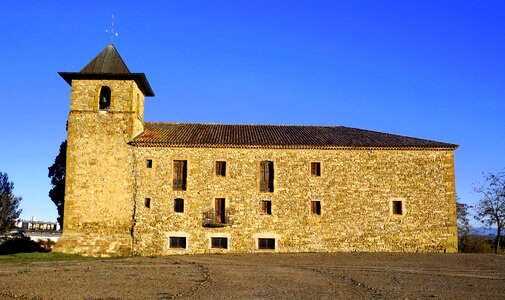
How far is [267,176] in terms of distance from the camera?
27.5 meters

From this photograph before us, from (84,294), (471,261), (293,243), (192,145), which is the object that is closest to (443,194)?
(471,261)

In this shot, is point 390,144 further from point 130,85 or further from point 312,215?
point 130,85

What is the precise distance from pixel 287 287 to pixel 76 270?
8507mm

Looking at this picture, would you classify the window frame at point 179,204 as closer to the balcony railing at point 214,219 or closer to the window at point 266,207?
the balcony railing at point 214,219


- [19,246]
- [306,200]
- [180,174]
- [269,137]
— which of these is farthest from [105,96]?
[306,200]

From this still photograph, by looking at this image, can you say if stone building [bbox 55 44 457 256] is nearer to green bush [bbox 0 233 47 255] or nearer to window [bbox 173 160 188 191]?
window [bbox 173 160 188 191]

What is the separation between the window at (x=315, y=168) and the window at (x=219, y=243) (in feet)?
20.1

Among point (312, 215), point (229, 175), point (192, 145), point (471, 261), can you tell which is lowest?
point (471, 261)

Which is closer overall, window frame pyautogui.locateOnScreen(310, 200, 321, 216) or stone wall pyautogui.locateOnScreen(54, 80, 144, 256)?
stone wall pyautogui.locateOnScreen(54, 80, 144, 256)

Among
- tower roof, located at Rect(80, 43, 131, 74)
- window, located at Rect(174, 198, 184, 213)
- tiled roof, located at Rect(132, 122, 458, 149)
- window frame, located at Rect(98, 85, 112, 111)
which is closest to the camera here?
window, located at Rect(174, 198, 184, 213)

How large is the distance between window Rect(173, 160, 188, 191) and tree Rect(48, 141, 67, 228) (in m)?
8.69

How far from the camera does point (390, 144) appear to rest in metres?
27.8

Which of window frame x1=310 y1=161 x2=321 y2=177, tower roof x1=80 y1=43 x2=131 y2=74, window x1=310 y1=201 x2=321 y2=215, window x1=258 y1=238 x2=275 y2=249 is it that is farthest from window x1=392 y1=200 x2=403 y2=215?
tower roof x1=80 y1=43 x2=131 y2=74

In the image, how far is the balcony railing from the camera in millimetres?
26688
